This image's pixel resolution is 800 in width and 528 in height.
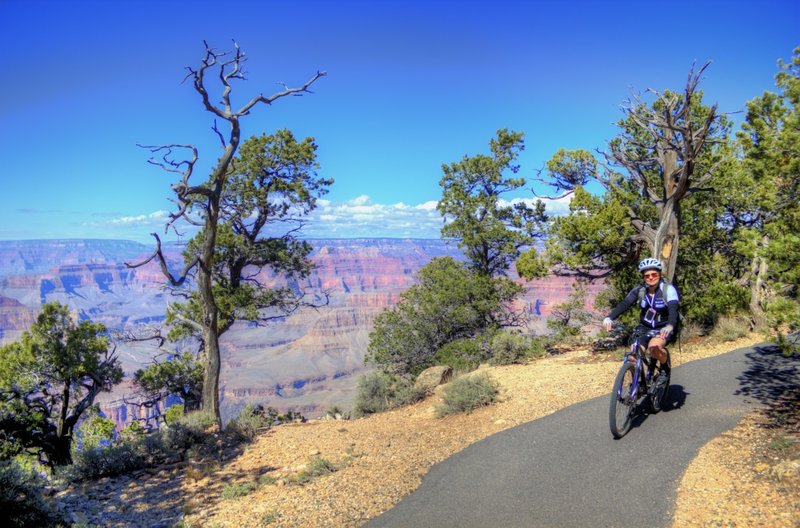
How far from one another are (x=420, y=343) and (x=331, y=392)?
124813 mm

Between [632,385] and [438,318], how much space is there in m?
15.6

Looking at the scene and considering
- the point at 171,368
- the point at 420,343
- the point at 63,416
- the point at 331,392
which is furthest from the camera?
the point at 331,392

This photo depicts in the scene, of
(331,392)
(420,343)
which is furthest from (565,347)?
(331,392)

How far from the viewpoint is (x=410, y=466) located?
7820mm

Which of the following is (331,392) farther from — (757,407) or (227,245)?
(757,407)

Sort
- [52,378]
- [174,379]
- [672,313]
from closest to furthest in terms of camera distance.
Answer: [672,313], [52,378], [174,379]

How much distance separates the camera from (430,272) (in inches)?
942

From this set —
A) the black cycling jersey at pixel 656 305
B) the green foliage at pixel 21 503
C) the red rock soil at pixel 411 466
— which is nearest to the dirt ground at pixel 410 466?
the red rock soil at pixel 411 466

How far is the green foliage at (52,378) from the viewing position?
1527 cm

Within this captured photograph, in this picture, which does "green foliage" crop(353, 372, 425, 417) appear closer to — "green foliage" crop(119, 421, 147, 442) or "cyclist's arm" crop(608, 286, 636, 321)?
"green foliage" crop(119, 421, 147, 442)

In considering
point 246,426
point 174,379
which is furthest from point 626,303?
point 174,379

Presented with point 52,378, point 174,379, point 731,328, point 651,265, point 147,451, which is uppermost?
point 651,265

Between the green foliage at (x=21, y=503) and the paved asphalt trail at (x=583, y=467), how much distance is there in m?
3.81

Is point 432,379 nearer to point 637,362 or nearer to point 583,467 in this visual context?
point 637,362
